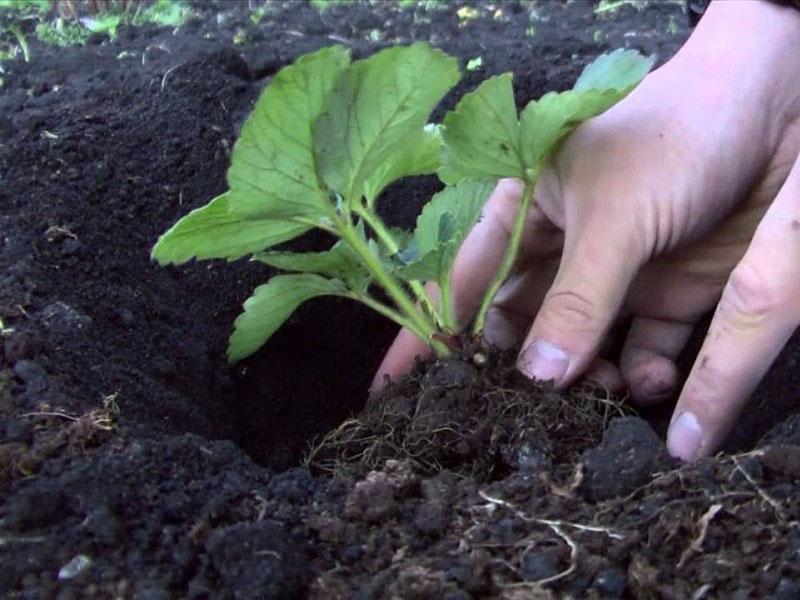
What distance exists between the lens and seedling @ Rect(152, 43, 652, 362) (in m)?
0.91

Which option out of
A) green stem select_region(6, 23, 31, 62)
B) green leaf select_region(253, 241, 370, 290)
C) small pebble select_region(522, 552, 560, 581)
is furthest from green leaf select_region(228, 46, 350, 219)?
green stem select_region(6, 23, 31, 62)

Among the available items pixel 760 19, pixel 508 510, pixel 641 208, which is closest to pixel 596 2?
pixel 760 19

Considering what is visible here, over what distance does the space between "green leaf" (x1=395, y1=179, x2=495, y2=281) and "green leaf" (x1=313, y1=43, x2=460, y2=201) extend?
0.44 feet

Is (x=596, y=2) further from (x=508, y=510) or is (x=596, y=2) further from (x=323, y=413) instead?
(x=508, y=510)

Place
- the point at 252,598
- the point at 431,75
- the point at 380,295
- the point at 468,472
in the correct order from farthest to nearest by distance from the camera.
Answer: the point at 380,295 < the point at 468,472 < the point at 431,75 < the point at 252,598

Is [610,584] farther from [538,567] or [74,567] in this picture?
[74,567]

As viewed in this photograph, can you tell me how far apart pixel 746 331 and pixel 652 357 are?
0.40 m

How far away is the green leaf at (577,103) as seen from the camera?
3.38 feet

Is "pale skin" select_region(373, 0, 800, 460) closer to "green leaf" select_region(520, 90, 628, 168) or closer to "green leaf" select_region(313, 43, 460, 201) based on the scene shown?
"green leaf" select_region(520, 90, 628, 168)

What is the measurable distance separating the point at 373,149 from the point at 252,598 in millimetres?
491

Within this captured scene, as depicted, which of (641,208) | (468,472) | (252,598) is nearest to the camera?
(252,598)

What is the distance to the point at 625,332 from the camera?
1.63 meters

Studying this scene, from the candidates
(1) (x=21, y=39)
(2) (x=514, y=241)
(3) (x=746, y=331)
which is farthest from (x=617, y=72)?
(1) (x=21, y=39)

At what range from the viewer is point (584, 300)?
1.16 m
